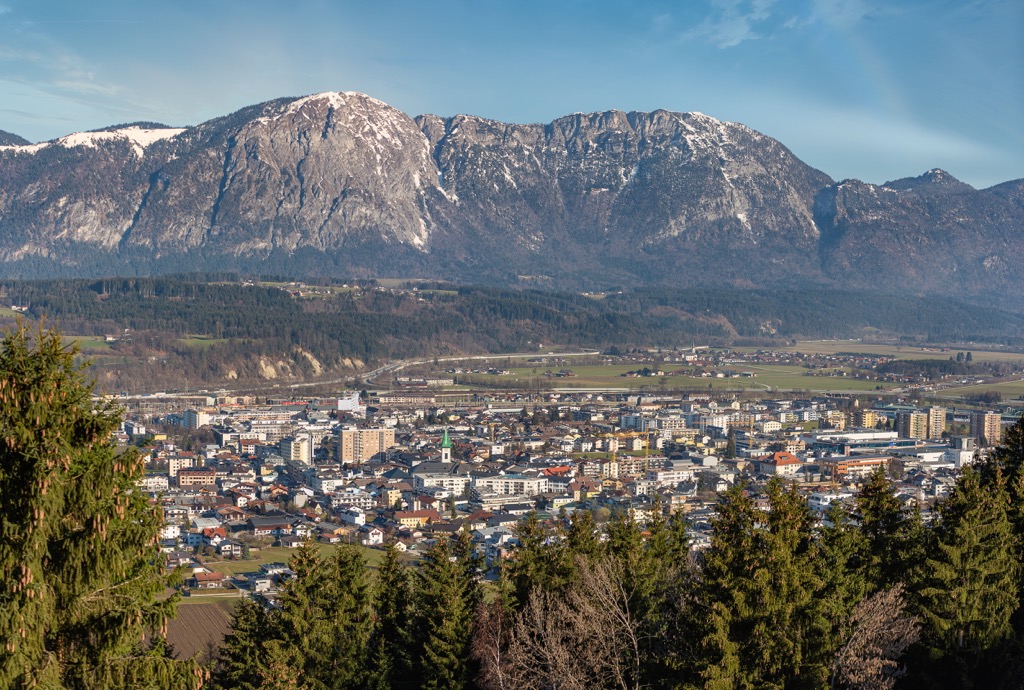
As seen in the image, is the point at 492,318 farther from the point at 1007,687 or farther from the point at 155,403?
the point at 1007,687

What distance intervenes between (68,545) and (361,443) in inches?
2392

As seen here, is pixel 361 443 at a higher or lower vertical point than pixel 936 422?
lower

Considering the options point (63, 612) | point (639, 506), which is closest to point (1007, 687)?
point (63, 612)

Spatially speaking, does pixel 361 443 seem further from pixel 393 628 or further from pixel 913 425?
pixel 393 628

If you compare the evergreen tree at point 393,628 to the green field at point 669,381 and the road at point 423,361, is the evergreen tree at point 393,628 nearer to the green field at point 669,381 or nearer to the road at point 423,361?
the green field at point 669,381

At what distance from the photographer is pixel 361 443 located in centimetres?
6938

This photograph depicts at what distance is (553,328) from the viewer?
482ft

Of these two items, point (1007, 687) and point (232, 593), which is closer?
point (1007, 687)

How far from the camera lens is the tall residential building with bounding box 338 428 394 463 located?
223 feet

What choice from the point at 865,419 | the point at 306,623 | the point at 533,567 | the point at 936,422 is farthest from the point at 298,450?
the point at 533,567

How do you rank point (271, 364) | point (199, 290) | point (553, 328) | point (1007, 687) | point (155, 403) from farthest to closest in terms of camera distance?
1. point (553, 328)
2. point (199, 290)
3. point (271, 364)
4. point (155, 403)
5. point (1007, 687)

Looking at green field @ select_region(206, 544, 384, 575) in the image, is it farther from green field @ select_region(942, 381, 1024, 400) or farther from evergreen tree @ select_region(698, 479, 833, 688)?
green field @ select_region(942, 381, 1024, 400)

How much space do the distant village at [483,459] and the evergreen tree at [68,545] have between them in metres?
24.8

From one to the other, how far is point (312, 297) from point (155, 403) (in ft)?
183
